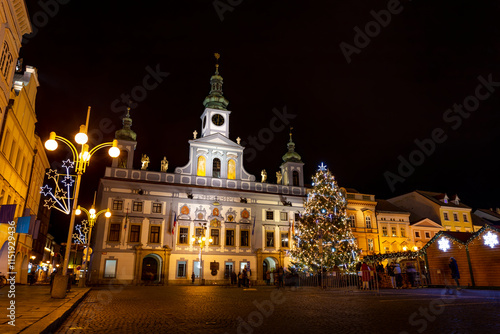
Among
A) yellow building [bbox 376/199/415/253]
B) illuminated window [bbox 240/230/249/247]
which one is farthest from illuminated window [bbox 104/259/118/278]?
yellow building [bbox 376/199/415/253]

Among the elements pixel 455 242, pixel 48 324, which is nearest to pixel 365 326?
pixel 48 324

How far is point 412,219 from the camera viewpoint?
2176 inches

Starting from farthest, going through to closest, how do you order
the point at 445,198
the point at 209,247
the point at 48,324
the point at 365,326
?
the point at 445,198 < the point at 209,247 < the point at 365,326 < the point at 48,324

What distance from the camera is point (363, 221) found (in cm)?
4781

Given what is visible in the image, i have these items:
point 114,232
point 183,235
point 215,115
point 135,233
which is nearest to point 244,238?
point 183,235

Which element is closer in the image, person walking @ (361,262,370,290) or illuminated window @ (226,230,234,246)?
person walking @ (361,262,370,290)

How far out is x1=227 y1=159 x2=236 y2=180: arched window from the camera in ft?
142

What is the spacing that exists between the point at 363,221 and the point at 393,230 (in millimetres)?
5263

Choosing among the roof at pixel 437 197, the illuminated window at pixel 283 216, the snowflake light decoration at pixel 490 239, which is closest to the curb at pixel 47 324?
the snowflake light decoration at pixel 490 239

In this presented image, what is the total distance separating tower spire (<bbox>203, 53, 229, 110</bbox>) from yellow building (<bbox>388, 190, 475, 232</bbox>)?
34.2 m

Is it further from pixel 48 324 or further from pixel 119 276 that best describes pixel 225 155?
pixel 48 324

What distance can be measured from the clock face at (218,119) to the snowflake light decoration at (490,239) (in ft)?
105

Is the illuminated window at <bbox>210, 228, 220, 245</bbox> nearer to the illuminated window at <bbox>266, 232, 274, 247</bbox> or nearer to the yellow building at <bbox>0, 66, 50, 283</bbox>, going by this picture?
the illuminated window at <bbox>266, 232, 274, 247</bbox>

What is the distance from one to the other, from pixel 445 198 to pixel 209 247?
126 feet
